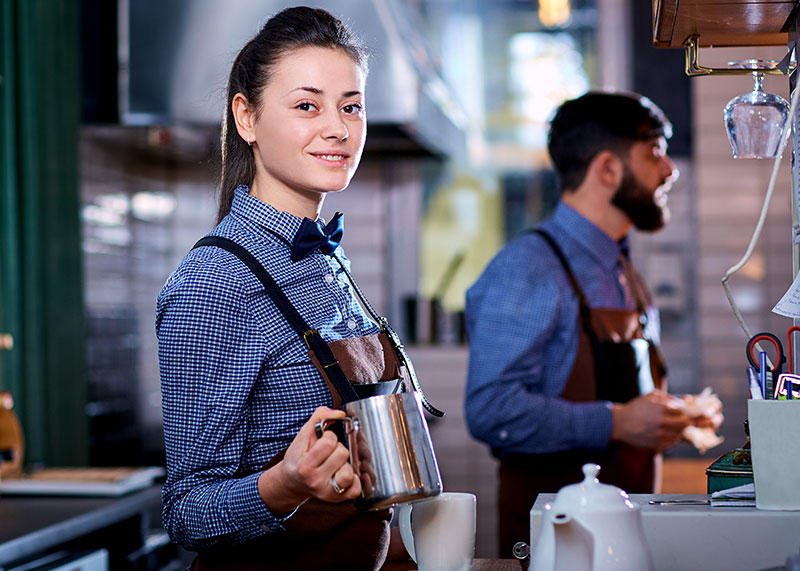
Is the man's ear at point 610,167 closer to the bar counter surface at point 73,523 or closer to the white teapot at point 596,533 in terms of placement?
the bar counter surface at point 73,523

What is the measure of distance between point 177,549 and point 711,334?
8.42 feet

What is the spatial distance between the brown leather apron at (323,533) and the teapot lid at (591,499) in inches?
14.1

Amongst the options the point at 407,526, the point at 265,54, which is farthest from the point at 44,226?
the point at 407,526

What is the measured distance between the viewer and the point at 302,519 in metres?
1.17

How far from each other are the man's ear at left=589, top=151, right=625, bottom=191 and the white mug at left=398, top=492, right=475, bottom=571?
4.25 ft

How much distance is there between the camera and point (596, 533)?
0.88m

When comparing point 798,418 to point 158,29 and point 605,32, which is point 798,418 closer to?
point 158,29

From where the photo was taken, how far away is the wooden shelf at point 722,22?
1199 millimetres

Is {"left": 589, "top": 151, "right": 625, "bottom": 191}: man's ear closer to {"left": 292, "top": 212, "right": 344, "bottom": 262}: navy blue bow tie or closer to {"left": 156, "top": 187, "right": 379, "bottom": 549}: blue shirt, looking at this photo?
{"left": 292, "top": 212, "right": 344, "bottom": 262}: navy blue bow tie

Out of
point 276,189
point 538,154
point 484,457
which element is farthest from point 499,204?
point 276,189

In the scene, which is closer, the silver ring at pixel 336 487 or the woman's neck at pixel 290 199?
the silver ring at pixel 336 487

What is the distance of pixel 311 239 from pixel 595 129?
1143 millimetres

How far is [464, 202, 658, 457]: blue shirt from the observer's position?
2.02m

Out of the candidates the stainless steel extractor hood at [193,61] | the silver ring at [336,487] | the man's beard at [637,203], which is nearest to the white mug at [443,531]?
the silver ring at [336,487]
